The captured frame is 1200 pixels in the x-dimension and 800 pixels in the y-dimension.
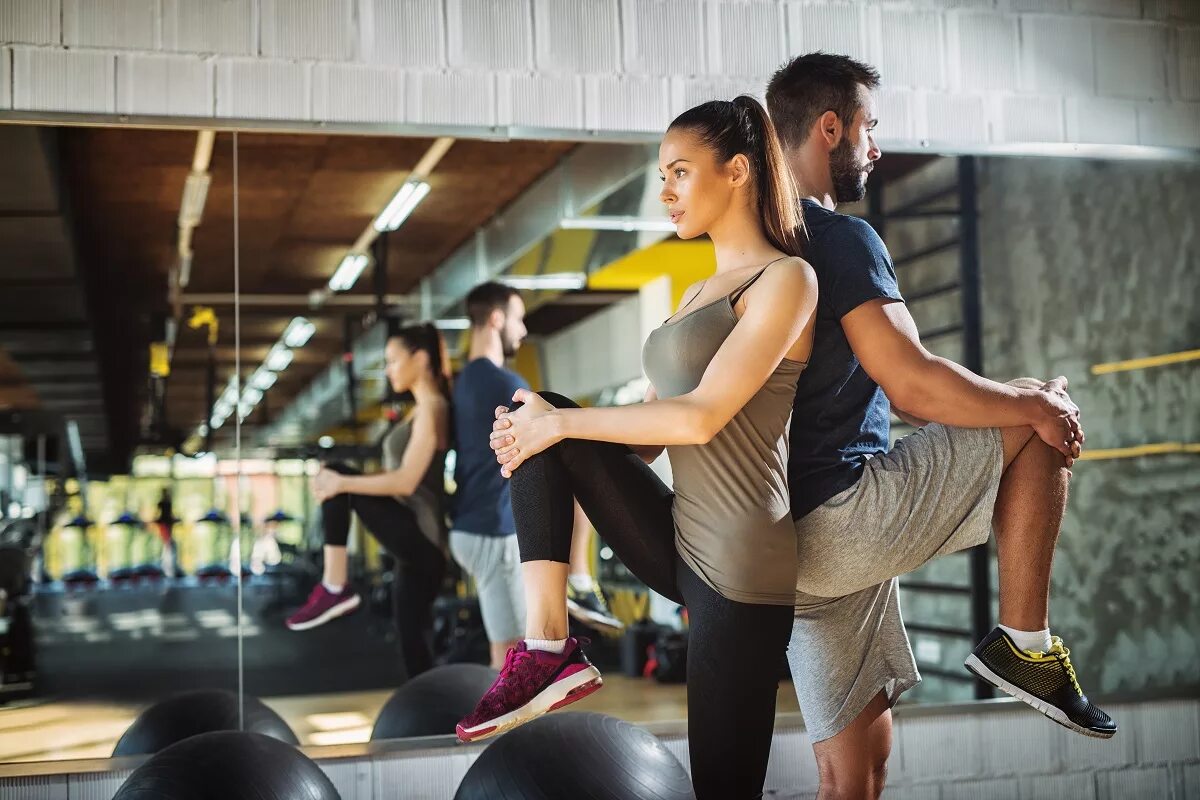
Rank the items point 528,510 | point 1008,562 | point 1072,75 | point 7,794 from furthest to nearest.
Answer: point 1072,75
point 7,794
point 1008,562
point 528,510

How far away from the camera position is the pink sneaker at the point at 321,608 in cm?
378

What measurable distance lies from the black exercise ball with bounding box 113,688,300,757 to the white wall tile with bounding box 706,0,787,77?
255cm

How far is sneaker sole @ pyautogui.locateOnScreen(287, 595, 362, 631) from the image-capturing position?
377 centimetres

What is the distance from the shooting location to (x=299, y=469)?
12.5 feet

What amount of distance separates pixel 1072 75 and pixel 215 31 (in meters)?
2.96

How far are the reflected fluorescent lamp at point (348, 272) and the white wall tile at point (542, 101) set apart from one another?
25.1 inches

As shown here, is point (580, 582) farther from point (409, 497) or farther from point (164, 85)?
point (164, 85)

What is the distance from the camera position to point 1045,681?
2.35 m

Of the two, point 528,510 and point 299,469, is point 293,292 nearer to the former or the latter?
point 299,469

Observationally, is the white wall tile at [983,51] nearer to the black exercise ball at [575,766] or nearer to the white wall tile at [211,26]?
Result: the white wall tile at [211,26]

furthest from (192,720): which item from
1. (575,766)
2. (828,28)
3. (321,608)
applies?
(828,28)

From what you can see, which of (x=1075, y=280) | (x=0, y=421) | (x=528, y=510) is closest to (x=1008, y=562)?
(x=528, y=510)

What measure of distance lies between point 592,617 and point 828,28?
7.15 feet

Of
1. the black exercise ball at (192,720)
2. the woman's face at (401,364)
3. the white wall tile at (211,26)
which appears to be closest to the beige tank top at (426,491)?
the woman's face at (401,364)
